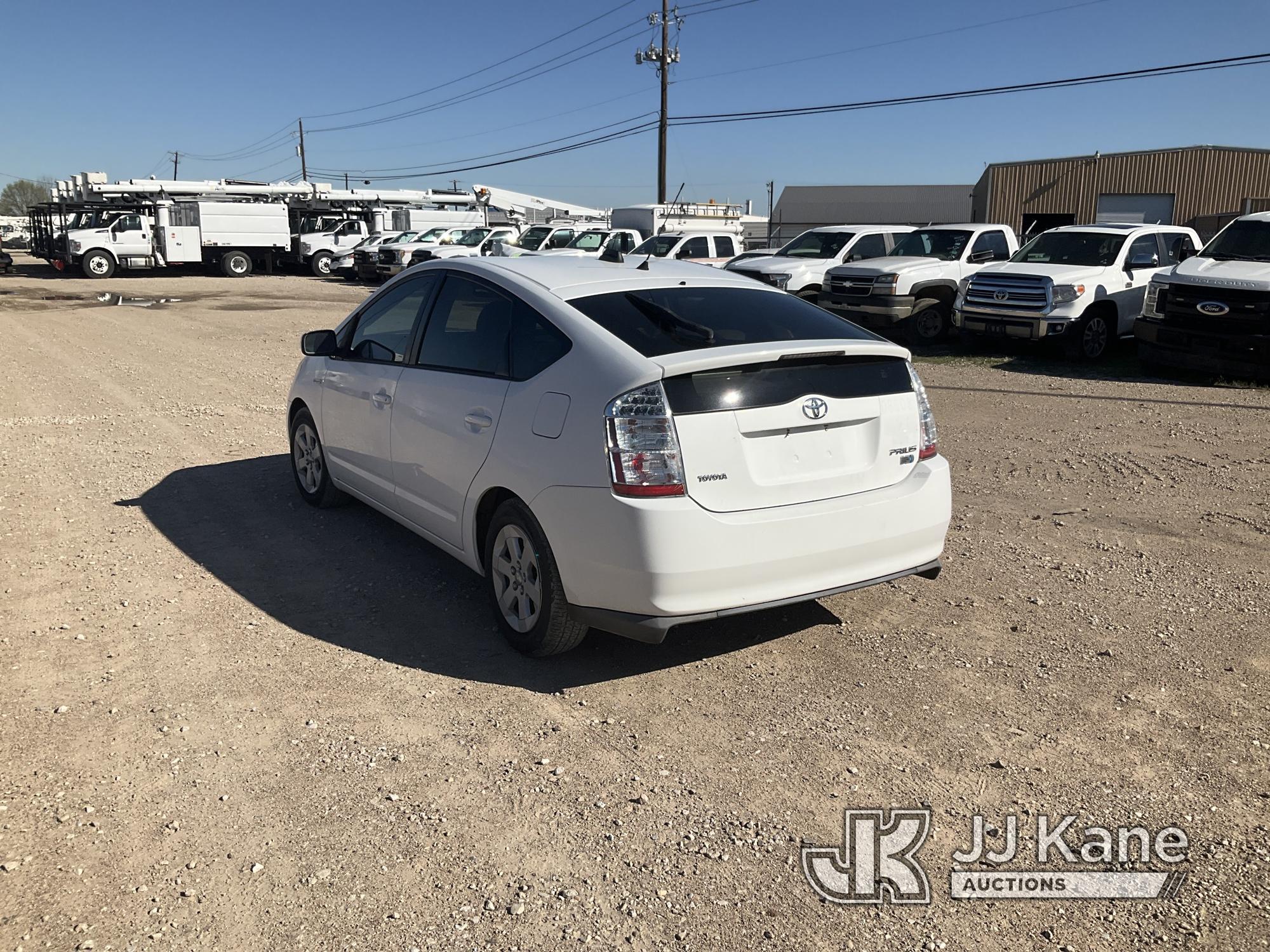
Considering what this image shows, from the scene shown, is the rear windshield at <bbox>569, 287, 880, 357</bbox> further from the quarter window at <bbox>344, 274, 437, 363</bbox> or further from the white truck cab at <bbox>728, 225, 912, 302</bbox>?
the white truck cab at <bbox>728, 225, 912, 302</bbox>

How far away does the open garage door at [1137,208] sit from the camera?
128 ft

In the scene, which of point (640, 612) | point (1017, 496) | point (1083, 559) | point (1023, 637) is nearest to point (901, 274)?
point (1017, 496)

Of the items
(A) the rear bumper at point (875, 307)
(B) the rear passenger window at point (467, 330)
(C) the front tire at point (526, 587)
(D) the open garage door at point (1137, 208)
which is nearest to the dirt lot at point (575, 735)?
A: (C) the front tire at point (526, 587)

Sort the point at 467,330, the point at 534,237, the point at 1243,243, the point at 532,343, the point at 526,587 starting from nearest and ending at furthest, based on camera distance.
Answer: the point at 526,587 → the point at 532,343 → the point at 467,330 → the point at 1243,243 → the point at 534,237

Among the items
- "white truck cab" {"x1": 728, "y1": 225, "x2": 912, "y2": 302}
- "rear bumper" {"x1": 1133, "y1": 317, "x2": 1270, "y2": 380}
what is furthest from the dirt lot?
"white truck cab" {"x1": 728, "y1": 225, "x2": 912, "y2": 302}

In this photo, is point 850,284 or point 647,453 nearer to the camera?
point 647,453

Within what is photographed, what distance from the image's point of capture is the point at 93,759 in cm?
362

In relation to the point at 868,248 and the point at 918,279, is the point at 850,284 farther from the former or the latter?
the point at 868,248

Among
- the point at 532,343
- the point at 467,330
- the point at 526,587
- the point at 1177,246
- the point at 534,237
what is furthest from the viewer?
the point at 534,237

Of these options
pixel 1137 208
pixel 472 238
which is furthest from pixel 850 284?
pixel 1137 208

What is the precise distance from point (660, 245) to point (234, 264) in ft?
67.9

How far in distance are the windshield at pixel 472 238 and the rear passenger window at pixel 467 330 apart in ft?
95.2

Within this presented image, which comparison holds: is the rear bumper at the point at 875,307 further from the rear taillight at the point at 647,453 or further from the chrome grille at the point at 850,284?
the rear taillight at the point at 647,453

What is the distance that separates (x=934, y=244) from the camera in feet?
57.5
